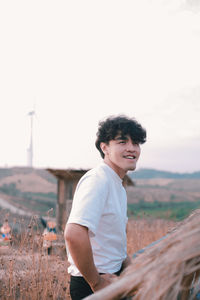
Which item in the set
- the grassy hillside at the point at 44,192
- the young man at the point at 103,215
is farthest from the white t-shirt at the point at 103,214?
the grassy hillside at the point at 44,192

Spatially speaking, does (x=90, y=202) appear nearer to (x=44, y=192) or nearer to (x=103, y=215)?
(x=103, y=215)

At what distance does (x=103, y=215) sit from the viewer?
1.70 meters

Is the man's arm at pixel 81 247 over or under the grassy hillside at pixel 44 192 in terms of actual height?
over

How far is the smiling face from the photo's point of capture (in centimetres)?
190

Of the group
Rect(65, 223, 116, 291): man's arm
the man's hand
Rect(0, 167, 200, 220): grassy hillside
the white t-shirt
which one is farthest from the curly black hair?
Rect(0, 167, 200, 220): grassy hillside

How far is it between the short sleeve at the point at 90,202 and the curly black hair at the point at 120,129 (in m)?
0.41

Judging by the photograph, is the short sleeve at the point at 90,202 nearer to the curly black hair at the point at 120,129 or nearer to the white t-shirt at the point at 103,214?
the white t-shirt at the point at 103,214

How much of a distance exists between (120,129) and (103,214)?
1.93 feet

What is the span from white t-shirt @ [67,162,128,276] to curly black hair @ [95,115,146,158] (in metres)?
0.27

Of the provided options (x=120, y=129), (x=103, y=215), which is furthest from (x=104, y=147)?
(x=103, y=215)

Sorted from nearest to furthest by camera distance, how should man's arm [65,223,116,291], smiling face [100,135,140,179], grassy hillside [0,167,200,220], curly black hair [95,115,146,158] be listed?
man's arm [65,223,116,291] < smiling face [100,135,140,179] < curly black hair [95,115,146,158] < grassy hillside [0,167,200,220]

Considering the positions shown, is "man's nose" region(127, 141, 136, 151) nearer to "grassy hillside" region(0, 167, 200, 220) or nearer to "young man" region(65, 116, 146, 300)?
"young man" region(65, 116, 146, 300)

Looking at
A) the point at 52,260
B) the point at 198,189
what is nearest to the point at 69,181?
the point at 52,260

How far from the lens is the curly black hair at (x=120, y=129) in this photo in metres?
2.02
